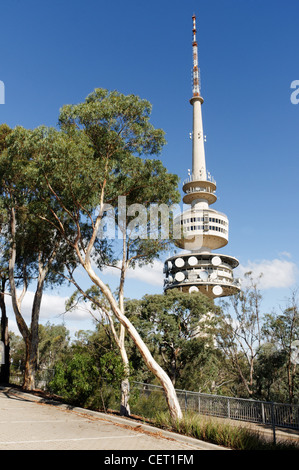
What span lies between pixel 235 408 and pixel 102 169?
11.2 metres

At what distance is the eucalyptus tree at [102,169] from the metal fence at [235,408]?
3518 millimetres

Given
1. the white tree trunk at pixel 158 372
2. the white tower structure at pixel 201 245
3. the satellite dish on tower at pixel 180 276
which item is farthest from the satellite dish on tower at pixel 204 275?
the white tree trunk at pixel 158 372

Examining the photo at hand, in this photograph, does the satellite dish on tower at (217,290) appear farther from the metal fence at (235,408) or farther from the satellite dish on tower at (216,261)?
the metal fence at (235,408)

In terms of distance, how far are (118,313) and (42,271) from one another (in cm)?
831

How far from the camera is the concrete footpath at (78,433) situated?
8038 mm

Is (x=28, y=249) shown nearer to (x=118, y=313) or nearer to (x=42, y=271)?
(x=42, y=271)

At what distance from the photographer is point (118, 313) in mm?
13164

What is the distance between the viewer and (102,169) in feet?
47.1

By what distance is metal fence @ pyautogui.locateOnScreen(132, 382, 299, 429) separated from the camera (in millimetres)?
12500

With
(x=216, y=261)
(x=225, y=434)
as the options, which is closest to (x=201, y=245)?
(x=216, y=261)

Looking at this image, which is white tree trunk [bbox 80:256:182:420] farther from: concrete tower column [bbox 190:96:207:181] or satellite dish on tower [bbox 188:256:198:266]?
concrete tower column [bbox 190:96:207:181]

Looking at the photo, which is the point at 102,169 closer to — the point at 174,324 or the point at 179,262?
the point at 174,324

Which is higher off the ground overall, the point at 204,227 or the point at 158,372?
the point at 204,227

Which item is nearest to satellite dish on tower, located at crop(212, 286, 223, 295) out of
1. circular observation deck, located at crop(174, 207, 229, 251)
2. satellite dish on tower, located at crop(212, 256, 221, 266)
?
satellite dish on tower, located at crop(212, 256, 221, 266)
